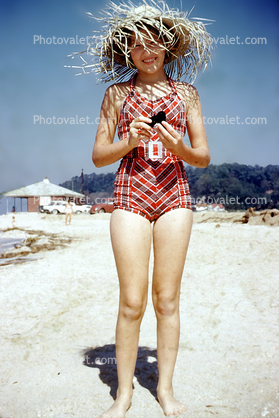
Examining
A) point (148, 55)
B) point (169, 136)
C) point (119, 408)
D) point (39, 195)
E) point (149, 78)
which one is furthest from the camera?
point (39, 195)

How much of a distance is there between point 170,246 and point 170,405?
0.90 meters

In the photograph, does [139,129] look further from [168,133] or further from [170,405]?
[170,405]

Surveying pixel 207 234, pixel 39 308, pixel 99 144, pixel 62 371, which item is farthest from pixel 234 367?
pixel 207 234

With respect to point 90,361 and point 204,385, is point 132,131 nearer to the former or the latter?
point 204,385

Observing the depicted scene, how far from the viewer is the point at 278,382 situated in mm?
2229

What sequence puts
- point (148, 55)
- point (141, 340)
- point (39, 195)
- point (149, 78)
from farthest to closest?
point (39, 195)
point (141, 340)
point (149, 78)
point (148, 55)

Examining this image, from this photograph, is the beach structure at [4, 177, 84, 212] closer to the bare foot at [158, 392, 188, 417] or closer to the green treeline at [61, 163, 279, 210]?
the green treeline at [61, 163, 279, 210]

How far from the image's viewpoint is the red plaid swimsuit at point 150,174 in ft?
6.40

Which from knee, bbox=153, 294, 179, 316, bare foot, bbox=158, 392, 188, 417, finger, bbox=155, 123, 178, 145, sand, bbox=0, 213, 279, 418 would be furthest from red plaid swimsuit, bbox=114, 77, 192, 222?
sand, bbox=0, 213, 279, 418

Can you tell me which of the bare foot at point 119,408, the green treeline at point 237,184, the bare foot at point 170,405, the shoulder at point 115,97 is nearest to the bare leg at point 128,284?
the bare foot at point 119,408

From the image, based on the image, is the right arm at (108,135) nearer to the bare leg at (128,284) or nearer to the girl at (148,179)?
the girl at (148,179)

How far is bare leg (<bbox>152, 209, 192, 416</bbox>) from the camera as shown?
194 cm

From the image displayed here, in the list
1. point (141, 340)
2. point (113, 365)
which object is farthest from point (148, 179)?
point (141, 340)

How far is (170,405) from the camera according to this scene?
1.92 m
